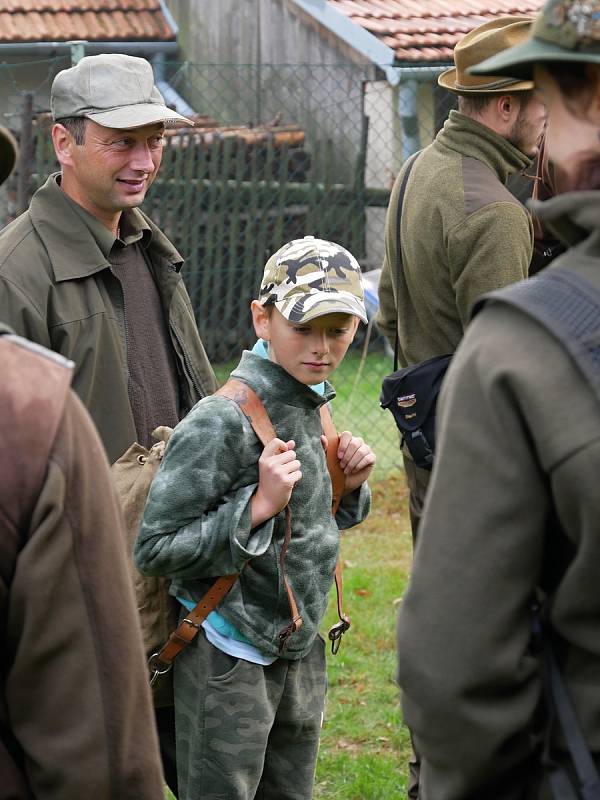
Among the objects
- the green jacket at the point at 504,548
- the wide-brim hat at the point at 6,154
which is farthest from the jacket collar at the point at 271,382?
the green jacket at the point at 504,548

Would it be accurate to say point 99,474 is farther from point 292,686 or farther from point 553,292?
point 292,686

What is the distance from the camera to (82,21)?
15.3 meters

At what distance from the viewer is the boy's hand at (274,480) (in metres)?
2.81

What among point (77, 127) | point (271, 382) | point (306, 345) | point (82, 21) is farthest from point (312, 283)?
point (82, 21)

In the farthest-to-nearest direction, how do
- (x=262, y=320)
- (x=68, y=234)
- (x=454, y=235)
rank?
1. (x=454, y=235)
2. (x=68, y=234)
3. (x=262, y=320)

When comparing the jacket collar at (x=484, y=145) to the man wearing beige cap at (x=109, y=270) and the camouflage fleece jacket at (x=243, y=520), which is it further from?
the camouflage fleece jacket at (x=243, y=520)

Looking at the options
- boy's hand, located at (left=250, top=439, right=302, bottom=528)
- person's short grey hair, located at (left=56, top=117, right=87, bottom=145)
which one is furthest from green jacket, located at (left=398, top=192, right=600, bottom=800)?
person's short grey hair, located at (left=56, top=117, right=87, bottom=145)

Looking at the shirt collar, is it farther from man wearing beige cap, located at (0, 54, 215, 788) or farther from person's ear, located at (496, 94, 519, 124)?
person's ear, located at (496, 94, 519, 124)

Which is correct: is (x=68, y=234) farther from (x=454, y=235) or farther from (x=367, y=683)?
(x=367, y=683)

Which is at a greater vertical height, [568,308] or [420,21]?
[568,308]

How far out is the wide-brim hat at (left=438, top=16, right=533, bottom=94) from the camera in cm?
385

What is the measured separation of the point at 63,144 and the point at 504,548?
98.2 inches

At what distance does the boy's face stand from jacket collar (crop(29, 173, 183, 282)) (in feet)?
2.26

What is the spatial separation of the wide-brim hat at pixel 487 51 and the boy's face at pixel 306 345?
1.25 m
